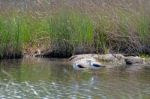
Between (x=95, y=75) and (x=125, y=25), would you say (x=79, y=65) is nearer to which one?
(x=95, y=75)

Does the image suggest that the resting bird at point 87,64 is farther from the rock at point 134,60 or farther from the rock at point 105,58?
the rock at point 134,60

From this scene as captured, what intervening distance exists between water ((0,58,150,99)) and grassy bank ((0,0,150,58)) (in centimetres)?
134

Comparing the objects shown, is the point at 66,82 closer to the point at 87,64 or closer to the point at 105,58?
the point at 87,64

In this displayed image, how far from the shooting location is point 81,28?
1262 centimetres

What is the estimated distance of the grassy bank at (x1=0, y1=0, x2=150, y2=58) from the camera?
12.5m

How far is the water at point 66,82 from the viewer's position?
297 inches

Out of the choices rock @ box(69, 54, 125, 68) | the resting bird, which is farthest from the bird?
rock @ box(69, 54, 125, 68)

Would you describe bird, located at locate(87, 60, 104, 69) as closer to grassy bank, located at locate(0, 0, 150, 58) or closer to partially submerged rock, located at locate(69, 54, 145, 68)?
partially submerged rock, located at locate(69, 54, 145, 68)

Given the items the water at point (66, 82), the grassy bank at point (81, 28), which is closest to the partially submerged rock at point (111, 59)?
the water at point (66, 82)

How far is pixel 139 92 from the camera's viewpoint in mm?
7898

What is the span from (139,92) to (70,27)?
4957 mm

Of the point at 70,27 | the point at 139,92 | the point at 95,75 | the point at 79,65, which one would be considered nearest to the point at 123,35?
the point at 70,27

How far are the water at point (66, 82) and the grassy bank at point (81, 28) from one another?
134 cm

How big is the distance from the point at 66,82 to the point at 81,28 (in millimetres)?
4058
